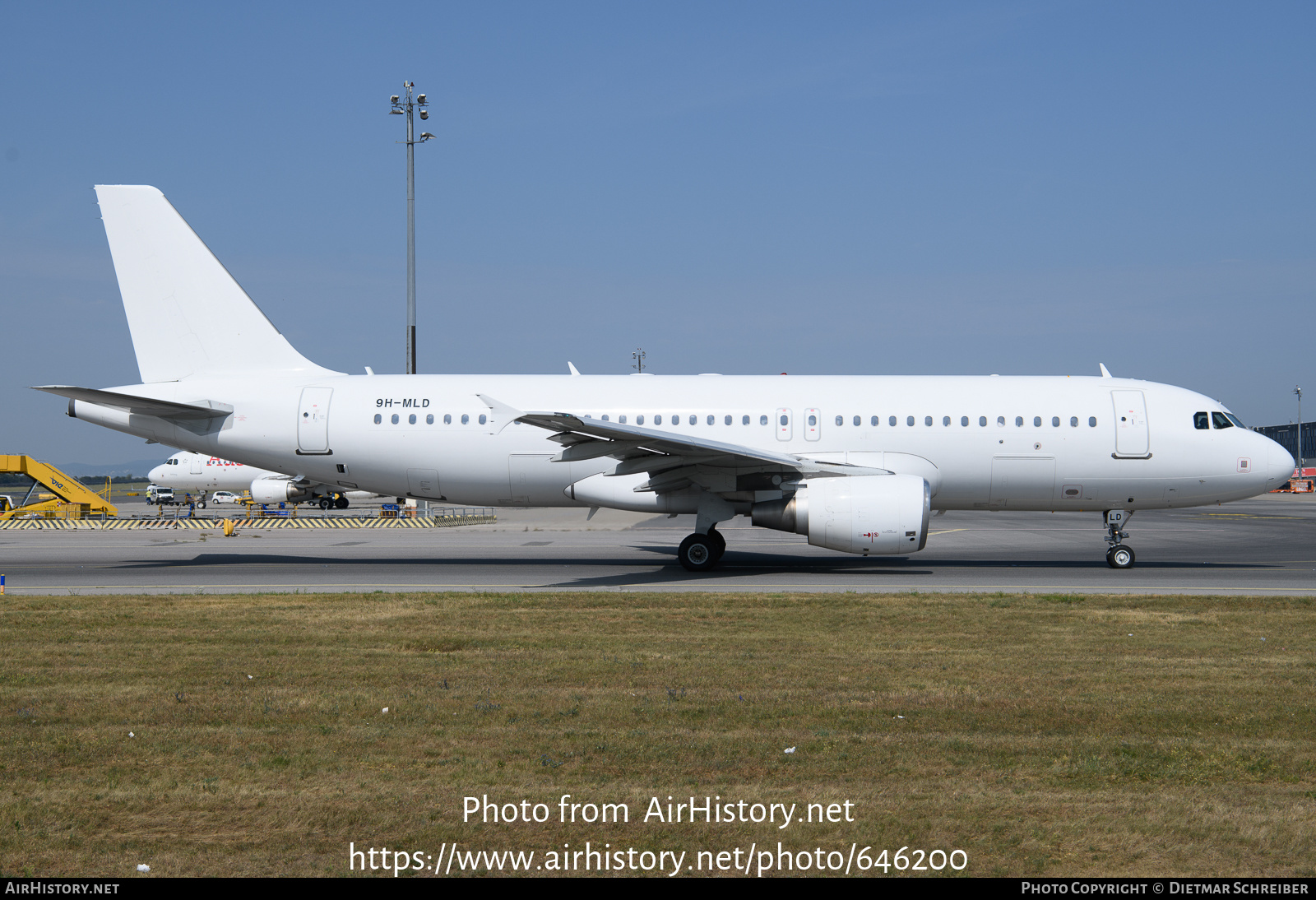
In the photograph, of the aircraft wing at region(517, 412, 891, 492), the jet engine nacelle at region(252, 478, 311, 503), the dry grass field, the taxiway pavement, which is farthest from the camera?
the jet engine nacelle at region(252, 478, 311, 503)

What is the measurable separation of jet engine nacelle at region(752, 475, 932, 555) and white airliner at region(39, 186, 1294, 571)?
3.00ft

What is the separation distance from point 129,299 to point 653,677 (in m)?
17.7

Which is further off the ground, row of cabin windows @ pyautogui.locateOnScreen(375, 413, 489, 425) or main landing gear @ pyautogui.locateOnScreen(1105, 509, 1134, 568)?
row of cabin windows @ pyautogui.locateOnScreen(375, 413, 489, 425)

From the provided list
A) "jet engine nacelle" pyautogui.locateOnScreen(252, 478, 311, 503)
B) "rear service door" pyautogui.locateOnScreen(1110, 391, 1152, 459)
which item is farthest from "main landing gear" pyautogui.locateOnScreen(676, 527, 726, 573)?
"jet engine nacelle" pyautogui.locateOnScreen(252, 478, 311, 503)

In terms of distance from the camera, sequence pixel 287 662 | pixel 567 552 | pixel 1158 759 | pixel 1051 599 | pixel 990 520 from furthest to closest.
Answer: pixel 990 520
pixel 567 552
pixel 1051 599
pixel 287 662
pixel 1158 759

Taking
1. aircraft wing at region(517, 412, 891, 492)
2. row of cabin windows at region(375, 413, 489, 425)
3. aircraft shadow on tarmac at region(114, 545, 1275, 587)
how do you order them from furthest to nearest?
row of cabin windows at region(375, 413, 489, 425), aircraft shadow on tarmac at region(114, 545, 1275, 587), aircraft wing at region(517, 412, 891, 492)

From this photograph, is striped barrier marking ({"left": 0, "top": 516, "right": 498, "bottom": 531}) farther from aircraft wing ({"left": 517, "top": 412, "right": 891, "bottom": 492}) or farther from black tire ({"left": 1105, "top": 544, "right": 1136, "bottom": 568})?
black tire ({"left": 1105, "top": 544, "right": 1136, "bottom": 568})

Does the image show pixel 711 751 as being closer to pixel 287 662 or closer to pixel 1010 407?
pixel 287 662

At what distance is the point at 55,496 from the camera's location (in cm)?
4434

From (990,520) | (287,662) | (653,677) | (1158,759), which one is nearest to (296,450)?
(287,662)

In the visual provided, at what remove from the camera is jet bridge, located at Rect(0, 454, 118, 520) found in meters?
42.2

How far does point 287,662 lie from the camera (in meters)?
9.58

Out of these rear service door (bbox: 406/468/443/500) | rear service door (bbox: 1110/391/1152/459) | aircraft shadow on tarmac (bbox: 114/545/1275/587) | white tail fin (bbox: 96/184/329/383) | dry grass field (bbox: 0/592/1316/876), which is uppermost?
white tail fin (bbox: 96/184/329/383)

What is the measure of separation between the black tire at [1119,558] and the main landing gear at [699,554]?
8051 mm
